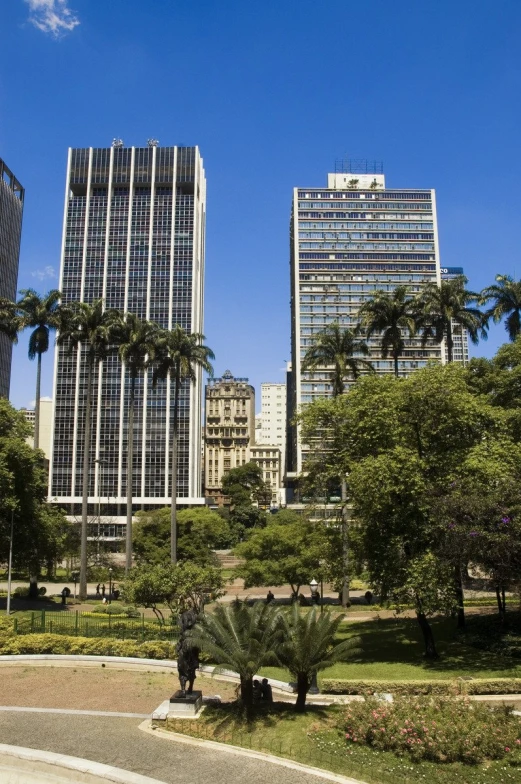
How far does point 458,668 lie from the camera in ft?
75.4

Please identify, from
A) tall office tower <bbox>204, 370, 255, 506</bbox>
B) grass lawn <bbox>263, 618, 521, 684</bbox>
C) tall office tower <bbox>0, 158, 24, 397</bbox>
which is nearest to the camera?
grass lawn <bbox>263, 618, 521, 684</bbox>

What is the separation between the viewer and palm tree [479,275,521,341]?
45094 millimetres

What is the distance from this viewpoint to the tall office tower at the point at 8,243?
471 feet

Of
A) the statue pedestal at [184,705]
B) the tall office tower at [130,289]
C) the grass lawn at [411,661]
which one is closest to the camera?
the statue pedestal at [184,705]

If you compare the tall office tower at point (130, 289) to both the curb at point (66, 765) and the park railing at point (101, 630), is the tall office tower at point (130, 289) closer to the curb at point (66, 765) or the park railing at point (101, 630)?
the park railing at point (101, 630)

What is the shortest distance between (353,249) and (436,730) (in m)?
116

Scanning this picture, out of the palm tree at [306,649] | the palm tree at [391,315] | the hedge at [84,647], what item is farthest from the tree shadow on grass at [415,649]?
the palm tree at [391,315]

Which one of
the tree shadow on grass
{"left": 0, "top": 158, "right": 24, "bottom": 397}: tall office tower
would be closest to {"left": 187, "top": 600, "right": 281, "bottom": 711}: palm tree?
the tree shadow on grass

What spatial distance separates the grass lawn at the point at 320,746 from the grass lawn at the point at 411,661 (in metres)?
3.52

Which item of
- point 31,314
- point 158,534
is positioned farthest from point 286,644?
point 158,534

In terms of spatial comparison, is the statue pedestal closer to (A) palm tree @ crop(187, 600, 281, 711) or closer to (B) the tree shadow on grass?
(A) palm tree @ crop(187, 600, 281, 711)

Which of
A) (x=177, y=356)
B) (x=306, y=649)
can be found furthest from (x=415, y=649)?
(x=177, y=356)

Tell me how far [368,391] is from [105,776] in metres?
18.7

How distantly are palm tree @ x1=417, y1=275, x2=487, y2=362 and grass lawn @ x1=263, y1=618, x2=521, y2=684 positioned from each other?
23786mm
